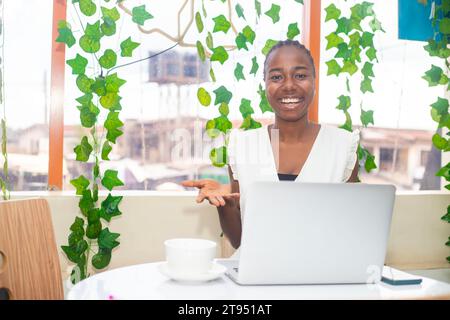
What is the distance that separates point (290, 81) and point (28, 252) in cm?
103

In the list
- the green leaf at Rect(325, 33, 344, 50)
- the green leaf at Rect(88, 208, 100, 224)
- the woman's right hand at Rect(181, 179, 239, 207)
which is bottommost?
the green leaf at Rect(88, 208, 100, 224)

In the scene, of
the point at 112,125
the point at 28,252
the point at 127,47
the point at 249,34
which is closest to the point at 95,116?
the point at 112,125

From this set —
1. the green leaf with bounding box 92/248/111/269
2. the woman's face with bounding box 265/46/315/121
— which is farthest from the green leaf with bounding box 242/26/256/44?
the green leaf with bounding box 92/248/111/269

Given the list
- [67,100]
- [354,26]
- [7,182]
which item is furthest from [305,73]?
Answer: [7,182]

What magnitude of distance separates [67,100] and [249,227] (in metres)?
1.56

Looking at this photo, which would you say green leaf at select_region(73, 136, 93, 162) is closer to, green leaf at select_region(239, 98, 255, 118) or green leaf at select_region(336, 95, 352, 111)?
green leaf at select_region(239, 98, 255, 118)

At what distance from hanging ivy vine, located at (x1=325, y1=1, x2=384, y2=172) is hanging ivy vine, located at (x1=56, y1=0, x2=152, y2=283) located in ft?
3.00

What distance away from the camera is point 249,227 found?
0.86 meters

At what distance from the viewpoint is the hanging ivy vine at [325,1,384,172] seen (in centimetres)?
239

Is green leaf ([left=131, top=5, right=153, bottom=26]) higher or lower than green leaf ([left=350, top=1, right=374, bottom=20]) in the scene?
lower

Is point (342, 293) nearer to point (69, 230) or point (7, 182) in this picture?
point (69, 230)

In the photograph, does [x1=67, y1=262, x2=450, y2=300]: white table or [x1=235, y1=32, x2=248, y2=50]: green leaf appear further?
[x1=235, y1=32, x2=248, y2=50]: green leaf

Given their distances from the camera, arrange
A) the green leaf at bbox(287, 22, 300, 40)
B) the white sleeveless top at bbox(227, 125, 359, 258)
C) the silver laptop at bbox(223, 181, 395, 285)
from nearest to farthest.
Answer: the silver laptop at bbox(223, 181, 395, 285) → the white sleeveless top at bbox(227, 125, 359, 258) → the green leaf at bbox(287, 22, 300, 40)
